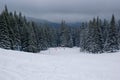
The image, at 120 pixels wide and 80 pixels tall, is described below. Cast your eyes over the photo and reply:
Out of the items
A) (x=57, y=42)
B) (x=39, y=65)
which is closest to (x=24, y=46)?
(x=39, y=65)

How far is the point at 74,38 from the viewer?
80688 millimetres

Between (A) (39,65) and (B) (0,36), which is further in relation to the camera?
(B) (0,36)

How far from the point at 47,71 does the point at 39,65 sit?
1.31 m

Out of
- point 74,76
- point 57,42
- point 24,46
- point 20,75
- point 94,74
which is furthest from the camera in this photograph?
point 57,42

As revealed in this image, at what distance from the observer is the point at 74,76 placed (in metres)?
9.95

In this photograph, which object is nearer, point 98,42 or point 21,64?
point 21,64

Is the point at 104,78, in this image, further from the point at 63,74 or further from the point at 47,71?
the point at 47,71

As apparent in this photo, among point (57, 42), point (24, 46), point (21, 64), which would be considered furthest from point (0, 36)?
point (57, 42)

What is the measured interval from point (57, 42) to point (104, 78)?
228 ft

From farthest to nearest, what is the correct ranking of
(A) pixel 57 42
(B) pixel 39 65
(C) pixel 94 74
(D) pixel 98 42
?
(A) pixel 57 42 < (D) pixel 98 42 < (B) pixel 39 65 < (C) pixel 94 74

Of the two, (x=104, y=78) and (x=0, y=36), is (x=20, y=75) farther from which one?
(x=0, y=36)

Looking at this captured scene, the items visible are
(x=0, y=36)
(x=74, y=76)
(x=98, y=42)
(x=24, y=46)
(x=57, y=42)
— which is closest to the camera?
(x=74, y=76)

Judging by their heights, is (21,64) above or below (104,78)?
above

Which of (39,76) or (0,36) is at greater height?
(0,36)
